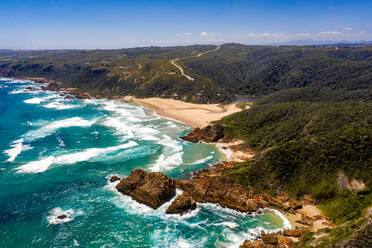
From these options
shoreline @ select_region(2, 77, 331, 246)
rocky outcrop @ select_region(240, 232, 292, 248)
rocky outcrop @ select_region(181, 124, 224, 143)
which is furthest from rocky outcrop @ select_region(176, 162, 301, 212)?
rocky outcrop @ select_region(181, 124, 224, 143)

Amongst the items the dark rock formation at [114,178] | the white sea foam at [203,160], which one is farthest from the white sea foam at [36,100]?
the white sea foam at [203,160]

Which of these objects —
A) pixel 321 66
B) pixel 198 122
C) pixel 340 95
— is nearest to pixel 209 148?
pixel 198 122

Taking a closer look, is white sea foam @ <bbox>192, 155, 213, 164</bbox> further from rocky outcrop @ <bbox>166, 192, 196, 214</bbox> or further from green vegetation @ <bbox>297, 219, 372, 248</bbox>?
green vegetation @ <bbox>297, 219, 372, 248</bbox>

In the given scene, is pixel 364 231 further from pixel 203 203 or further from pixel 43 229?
pixel 43 229

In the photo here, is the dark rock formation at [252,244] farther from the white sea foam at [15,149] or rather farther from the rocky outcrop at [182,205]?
the white sea foam at [15,149]

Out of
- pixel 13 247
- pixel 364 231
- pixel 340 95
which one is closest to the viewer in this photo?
pixel 364 231

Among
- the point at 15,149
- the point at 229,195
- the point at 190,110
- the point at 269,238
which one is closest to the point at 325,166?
the point at 229,195

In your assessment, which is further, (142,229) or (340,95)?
(340,95)

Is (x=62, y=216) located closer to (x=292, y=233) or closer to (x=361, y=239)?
(x=292, y=233)
